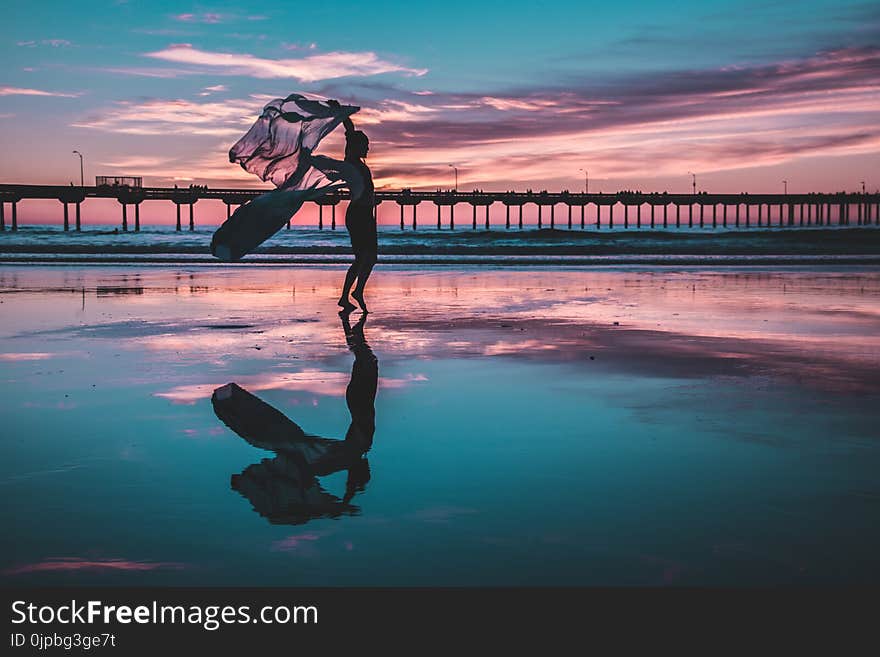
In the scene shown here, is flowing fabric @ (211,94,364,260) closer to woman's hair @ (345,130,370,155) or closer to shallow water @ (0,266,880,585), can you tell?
woman's hair @ (345,130,370,155)

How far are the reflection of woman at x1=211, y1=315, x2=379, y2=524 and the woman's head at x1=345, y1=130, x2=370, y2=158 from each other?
611 cm

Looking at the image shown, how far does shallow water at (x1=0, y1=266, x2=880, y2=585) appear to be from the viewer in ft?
9.62

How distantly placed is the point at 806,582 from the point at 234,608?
1.73m

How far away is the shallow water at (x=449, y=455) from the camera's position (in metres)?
2.93

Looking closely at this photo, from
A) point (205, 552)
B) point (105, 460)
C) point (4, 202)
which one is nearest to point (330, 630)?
point (205, 552)

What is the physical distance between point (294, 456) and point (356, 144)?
825 cm

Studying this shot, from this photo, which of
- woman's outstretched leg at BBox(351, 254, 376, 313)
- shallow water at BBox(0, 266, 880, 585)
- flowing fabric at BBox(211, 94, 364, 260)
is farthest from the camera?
woman's outstretched leg at BBox(351, 254, 376, 313)

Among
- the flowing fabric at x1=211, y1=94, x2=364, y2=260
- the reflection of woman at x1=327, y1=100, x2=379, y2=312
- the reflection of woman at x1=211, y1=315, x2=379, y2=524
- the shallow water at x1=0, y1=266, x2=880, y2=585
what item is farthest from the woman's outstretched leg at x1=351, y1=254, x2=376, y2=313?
the reflection of woman at x1=211, y1=315, x2=379, y2=524

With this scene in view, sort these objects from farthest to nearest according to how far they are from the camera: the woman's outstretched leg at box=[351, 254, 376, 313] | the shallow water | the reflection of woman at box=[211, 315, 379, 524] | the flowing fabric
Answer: the woman's outstretched leg at box=[351, 254, 376, 313] < the flowing fabric < the reflection of woman at box=[211, 315, 379, 524] < the shallow water

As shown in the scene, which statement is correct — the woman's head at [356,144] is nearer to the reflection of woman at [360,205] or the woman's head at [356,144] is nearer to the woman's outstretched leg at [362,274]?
the reflection of woman at [360,205]

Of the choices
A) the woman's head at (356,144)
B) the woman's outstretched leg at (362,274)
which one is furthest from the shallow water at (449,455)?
the woman's head at (356,144)

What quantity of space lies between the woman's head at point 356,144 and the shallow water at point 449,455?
9.40ft

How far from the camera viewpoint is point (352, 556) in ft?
9.69

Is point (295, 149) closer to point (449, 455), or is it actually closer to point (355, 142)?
point (355, 142)
